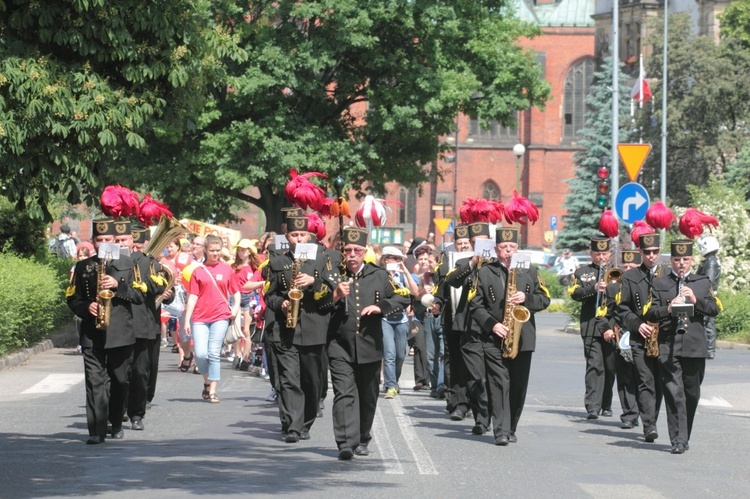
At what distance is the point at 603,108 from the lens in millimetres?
67312

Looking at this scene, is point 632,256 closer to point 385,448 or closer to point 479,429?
point 479,429

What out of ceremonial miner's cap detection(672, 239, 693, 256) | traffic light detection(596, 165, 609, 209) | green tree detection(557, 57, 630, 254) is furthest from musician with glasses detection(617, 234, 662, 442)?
green tree detection(557, 57, 630, 254)

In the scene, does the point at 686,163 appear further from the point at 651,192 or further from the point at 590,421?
the point at 590,421

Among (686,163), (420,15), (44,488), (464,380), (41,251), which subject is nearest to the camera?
(44,488)

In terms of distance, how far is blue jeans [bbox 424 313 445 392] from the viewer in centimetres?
1852

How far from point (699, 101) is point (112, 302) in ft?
160

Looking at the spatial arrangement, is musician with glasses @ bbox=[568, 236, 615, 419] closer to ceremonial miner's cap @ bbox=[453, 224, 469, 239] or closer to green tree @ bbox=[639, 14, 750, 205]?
ceremonial miner's cap @ bbox=[453, 224, 469, 239]

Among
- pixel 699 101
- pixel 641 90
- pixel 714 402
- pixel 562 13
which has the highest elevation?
pixel 562 13

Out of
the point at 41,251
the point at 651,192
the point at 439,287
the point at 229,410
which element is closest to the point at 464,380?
the point at 439,287

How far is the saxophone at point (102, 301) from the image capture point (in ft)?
43.4

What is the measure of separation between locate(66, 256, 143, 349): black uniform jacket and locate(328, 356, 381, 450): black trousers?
6.32 ft

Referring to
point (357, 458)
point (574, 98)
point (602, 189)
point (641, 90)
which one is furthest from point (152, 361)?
point (574, 98)

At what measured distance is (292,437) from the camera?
13.4 m

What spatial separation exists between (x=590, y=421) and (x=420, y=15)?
2838 centimetres
